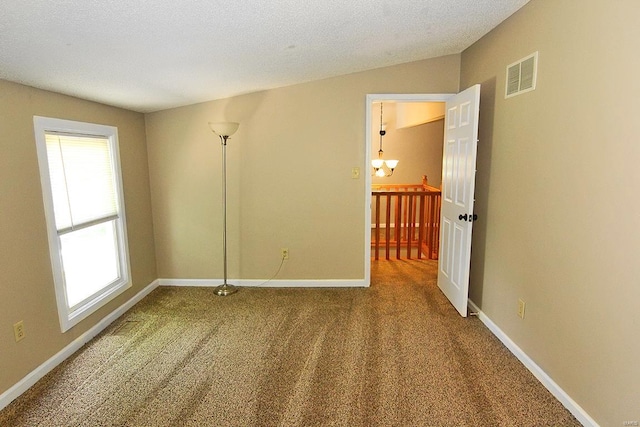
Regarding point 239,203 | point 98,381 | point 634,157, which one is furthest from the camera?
point 239,203

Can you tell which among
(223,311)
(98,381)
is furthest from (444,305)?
(98,381)

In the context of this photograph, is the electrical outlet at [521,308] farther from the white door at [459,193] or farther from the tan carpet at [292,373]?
the white door at [459,193]

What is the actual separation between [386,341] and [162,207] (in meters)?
2.67

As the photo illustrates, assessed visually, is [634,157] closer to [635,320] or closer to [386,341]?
[635,320]

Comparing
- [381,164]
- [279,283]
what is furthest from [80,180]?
[381,164]

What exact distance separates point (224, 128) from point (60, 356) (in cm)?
217

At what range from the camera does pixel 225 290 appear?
3705mm

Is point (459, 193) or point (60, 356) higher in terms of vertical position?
point (459, 193)

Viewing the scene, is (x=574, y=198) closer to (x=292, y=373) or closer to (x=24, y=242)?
(x=292, y=373)

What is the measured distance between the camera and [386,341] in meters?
2.70

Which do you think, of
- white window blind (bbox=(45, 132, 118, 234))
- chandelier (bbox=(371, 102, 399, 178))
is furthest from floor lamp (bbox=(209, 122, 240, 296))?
chandelier (bbox=(371, 102, 399, 178))

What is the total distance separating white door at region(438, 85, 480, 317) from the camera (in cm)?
285

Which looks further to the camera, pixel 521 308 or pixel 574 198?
pixel 521 308

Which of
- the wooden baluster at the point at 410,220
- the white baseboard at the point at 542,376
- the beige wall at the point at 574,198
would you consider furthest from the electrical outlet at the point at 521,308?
the wooden baluster at the point at 410,220
